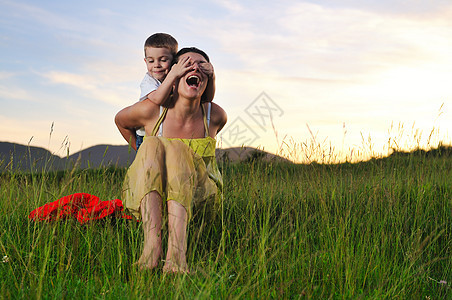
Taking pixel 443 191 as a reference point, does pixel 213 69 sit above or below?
above

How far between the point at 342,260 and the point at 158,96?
61.8 inches

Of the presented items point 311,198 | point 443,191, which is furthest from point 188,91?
point 443,191

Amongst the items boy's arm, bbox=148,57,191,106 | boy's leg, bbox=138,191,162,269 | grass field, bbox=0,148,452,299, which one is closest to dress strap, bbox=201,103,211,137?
boy's arm, bbox=148,57,191,106

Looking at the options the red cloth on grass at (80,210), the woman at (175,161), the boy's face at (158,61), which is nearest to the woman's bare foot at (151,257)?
the woman at (175,161)

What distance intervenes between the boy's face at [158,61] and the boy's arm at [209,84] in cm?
57

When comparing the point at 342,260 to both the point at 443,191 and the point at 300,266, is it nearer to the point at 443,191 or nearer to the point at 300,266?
the point at 300,266

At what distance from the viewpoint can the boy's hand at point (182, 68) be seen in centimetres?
269

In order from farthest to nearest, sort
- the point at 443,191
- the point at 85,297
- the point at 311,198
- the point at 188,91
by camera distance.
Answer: the point at 443,191
the point at 311,198
the point at 188,91
the point at 85,297

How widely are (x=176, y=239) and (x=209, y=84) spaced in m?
1.14

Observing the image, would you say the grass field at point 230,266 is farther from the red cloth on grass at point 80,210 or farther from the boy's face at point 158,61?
the boy's face at point 158,61

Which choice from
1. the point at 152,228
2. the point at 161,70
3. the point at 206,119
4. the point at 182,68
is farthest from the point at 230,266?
the point at 161,70

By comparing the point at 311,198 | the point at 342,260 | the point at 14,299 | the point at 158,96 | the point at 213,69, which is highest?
the point at 213,69

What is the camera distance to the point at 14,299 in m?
1.99

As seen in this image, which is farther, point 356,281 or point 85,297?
point 356,281
